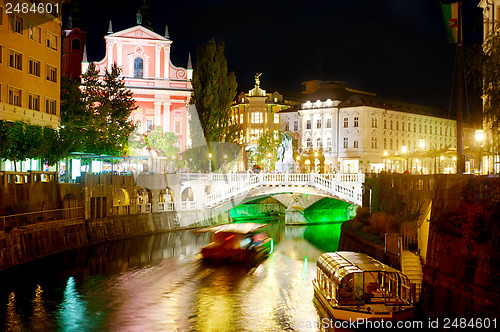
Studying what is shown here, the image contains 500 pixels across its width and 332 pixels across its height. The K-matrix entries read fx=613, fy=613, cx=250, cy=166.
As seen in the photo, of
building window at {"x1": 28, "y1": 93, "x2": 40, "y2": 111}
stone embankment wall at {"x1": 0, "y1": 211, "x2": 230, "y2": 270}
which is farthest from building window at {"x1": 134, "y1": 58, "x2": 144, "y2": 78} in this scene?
building window at {"x1": 28, "y1": 93, "x2": 40, "y2": 111}

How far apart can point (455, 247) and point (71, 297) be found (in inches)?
718

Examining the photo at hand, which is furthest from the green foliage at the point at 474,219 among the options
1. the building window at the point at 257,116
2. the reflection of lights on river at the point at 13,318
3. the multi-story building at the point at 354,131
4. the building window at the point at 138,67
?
the building window at the point at 257,116

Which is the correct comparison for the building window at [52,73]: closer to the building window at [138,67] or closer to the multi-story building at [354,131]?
the building window at [138,67]

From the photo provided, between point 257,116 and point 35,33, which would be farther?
point 257,116

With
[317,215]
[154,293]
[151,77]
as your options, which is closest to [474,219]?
[154,293]

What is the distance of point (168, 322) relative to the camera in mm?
26547

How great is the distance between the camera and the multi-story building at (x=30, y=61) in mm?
47125

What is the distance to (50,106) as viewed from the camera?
181ft

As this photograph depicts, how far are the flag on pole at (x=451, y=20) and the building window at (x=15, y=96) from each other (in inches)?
1360

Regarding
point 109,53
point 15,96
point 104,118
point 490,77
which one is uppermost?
point 109,53

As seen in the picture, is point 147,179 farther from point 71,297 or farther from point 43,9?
point 71,297

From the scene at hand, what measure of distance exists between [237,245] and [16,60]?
23403 millimetres

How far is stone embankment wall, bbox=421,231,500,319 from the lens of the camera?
19797 mm
